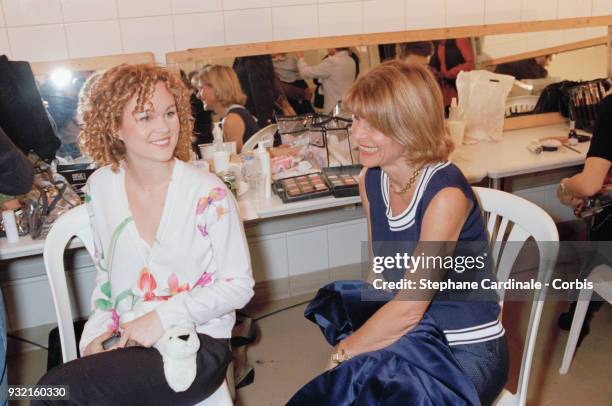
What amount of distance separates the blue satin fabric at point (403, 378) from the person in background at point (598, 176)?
92 cm

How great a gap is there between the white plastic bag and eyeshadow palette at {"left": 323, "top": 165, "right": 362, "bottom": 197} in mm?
753

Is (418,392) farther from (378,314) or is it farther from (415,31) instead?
(415,31)

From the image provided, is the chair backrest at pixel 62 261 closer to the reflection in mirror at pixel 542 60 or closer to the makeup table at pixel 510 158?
the makeup table at pixel 510 158

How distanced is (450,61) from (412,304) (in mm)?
1603

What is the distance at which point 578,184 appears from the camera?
1925mm

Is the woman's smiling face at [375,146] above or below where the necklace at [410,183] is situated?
above

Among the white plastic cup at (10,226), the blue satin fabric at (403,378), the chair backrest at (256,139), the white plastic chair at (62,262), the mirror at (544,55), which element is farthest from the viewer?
the mirror at (544,55)

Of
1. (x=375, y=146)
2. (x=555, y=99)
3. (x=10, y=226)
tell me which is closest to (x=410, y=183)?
(x=375, y=146)

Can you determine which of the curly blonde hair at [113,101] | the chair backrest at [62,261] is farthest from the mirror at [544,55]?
the chair backrest at [62,261]

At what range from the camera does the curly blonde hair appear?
1.34 metres

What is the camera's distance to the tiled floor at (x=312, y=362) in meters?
1.96

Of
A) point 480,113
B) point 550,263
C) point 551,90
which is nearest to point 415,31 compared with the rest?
point 480,113

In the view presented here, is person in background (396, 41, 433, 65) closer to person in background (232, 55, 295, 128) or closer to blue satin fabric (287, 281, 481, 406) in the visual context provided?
person in background (232, 55, 295, 128)

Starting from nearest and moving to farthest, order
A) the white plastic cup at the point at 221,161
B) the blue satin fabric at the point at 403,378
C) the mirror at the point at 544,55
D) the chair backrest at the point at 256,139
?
the blue satin fabric at the point at 403,378 < the white plastic cup at the point at 221,161 < the chair backrest at the point at 256,139 < the mirror at the point at 544,55
